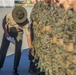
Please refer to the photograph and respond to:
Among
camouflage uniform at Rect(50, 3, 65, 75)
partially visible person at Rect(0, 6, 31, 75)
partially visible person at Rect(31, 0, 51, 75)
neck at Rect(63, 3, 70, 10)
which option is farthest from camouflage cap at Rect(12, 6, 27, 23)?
neck at Rect(63, 3, 70, 10)

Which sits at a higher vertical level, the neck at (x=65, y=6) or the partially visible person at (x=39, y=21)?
the neck at (x=65, y=6)

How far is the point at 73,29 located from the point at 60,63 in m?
0.26

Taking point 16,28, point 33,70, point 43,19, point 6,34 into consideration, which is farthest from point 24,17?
point 43,19

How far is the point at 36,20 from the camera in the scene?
7.55 feet

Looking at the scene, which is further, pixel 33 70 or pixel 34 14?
pixel 33 70

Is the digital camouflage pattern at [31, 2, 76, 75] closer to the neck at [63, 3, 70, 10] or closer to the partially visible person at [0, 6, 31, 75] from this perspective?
the neck at [63, 3, 70, 10]

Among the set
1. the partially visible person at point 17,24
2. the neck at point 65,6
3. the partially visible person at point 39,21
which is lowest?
the partially visible person at point 17,24

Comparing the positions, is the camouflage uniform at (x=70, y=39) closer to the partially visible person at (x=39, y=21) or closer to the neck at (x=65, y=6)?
the neck at (x=65, y=6)

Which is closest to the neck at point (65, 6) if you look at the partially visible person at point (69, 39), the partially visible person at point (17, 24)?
the partially visible person at point (69, 39)

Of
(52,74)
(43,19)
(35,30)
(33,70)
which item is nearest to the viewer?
(52,74)

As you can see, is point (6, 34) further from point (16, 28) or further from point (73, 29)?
point (73, 29)

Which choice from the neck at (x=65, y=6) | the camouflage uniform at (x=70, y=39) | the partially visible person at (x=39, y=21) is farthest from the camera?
the partially visible person at (x=39, y=21)

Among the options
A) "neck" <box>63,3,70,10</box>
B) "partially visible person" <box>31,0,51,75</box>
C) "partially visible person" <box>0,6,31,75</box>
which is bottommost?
"partially visible person" <box>0,6,31,75</box>

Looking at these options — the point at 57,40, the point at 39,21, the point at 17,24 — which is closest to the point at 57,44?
the point at 57,40
